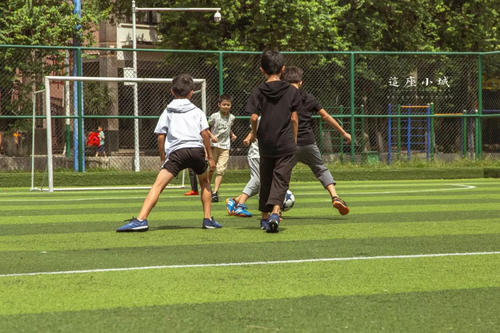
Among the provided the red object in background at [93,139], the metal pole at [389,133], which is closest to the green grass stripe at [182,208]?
the red object in background at [93,139]

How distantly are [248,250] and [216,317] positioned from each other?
2737mm

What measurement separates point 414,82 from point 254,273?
17888 millimetres

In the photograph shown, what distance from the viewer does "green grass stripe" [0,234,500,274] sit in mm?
6656

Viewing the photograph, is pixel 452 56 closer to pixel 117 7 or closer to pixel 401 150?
pixel 401 150

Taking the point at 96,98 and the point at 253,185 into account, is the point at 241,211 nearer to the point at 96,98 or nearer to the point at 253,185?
the point at 253,185

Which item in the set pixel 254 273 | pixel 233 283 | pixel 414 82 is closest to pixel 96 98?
pixel 414 82

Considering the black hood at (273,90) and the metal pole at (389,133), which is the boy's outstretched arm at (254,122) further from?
the metal pole at (389,133)

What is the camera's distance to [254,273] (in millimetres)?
6121

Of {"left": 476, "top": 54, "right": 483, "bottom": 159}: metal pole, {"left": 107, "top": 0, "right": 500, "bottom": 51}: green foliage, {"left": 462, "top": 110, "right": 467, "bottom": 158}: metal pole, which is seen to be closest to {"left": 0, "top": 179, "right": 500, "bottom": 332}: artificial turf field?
{"left": 462, "top": 110, "right": 467, "bottom": 158}: metal pole

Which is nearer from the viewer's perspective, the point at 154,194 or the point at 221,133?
the point at 154,194

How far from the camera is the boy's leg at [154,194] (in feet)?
29.3

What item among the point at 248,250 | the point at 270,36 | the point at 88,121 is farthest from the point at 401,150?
the point at 248,250

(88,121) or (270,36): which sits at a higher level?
(270,36)

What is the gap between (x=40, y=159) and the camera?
1892 cm
